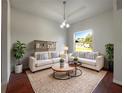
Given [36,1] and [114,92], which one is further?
[36,1]

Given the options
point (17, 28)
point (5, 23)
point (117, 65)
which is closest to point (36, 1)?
point (5, 23)

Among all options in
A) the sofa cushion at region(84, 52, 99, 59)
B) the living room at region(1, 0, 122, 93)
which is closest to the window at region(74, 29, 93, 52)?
the living room at region(1, 0, 122, 93)

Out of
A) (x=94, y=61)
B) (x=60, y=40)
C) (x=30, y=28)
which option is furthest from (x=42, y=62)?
(x=60, y=40)

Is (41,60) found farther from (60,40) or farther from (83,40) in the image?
(83,40)

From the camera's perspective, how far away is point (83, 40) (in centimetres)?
583

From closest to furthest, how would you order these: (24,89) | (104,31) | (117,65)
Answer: (24,89)
(117,65)
(104,31)

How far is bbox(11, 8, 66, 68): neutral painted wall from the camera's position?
420 centimetres

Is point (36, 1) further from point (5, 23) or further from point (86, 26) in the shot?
point (86, 26)

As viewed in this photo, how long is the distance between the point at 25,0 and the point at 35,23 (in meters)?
1.65

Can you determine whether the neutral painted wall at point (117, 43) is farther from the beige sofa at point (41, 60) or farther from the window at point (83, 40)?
the beige sofa at point (41, 60)

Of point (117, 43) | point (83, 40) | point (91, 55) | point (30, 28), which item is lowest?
point (91, 55)

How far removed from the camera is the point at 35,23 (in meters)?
4.93

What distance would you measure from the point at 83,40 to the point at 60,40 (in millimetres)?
1720

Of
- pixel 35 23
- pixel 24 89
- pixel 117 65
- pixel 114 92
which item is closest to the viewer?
pixel 114 92
